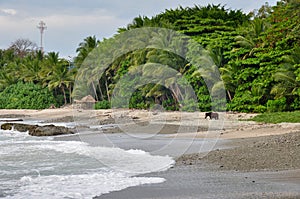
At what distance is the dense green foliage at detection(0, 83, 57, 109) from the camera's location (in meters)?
41.9

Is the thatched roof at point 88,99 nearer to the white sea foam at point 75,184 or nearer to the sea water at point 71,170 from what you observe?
the sea water at point 71,170

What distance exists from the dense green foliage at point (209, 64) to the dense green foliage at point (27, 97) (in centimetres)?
141

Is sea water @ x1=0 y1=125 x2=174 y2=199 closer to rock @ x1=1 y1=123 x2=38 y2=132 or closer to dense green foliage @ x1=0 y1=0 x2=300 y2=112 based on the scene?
rock @ x1=1 y1=123 x2=38 y2=132

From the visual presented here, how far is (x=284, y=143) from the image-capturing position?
32.4 ft

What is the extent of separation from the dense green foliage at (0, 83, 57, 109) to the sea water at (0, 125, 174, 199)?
1148 inches

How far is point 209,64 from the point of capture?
2375 cm

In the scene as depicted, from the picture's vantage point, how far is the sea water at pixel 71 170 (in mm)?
6812

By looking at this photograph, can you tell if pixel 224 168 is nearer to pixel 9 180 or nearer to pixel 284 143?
pixel 284 143

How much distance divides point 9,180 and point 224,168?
12.6 ft

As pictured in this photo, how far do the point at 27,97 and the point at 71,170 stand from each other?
3543 centimetres

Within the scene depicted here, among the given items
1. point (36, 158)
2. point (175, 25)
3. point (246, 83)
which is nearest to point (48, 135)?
point (36, 158)

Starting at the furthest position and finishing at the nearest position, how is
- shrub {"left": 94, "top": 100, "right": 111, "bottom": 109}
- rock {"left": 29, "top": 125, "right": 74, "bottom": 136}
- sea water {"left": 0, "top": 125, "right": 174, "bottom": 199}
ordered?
shrub {"left": 94, "top": 100, "right": 111, "bottom": 109}, rock {"left": 29, "top": 125, "right": 74, "bottom": 136}, sea water {"left": 0, "top": 125, "right": 174, "bottom": 199}

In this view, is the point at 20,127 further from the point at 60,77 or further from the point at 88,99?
the point at 60,77

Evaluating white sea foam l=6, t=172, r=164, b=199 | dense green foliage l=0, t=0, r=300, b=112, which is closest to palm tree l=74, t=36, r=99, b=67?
dense green foliage l=0, t=0, r=300, b=112
